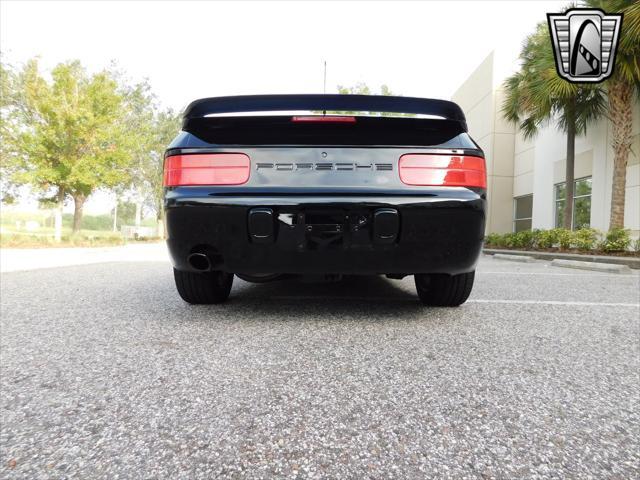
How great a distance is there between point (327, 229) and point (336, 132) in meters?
0.54

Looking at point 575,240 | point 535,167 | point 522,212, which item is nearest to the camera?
point 575,240

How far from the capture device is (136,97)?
25.0 m

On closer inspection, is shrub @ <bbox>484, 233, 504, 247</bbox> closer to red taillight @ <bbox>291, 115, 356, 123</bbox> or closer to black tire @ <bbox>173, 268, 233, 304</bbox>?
black tire @ <bbox>173, 268, 233, 304</bbox>

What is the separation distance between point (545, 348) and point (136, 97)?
92.6 feet

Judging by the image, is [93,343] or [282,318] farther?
[282,318]

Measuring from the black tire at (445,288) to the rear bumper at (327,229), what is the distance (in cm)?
48

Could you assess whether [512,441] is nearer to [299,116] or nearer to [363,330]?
[363,330]

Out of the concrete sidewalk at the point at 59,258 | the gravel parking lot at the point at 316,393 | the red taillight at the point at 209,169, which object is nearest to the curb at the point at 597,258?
the gravel parking lot at the point at 316,393

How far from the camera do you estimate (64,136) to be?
16656 mm

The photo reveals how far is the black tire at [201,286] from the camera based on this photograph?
2.54 metres

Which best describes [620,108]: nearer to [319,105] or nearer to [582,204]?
[582,204]

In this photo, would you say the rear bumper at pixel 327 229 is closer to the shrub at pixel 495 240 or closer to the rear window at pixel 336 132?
the rear window at pixel 336 132

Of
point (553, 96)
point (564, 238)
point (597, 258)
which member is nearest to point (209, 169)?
point (597, 258)

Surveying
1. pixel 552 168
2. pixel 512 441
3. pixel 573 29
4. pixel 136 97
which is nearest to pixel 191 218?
pixel 512 441
